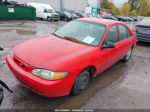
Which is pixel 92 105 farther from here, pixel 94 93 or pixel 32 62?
pixel 32 62

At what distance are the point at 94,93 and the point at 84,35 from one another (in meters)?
1.44

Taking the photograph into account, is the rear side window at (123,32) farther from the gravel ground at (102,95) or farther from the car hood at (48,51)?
the car hood at (48,51)

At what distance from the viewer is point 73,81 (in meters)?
2.77

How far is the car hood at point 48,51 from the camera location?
2.61 metres

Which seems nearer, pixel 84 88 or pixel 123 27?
pixel 84 88

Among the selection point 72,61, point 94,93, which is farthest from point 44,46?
point 94,93

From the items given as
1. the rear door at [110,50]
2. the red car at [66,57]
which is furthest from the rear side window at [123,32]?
the rear door at [110,50]

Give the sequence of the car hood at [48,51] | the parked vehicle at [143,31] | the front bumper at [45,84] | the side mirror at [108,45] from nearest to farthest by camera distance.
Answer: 1. the front bumper at [45,84]
2. the car hood at [48,51]
3. the side mirror at [108,45]
4. the parked vehicle at [143,31]

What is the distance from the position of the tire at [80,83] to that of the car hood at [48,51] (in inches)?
19.1

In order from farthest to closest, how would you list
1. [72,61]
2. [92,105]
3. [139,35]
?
[139,35] < [92,105] < [72,61]

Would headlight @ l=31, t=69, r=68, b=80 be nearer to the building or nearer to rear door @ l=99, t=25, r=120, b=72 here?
rear door @ l=99, t=25, r=120, b=72

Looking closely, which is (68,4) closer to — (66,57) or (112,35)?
(112,35)

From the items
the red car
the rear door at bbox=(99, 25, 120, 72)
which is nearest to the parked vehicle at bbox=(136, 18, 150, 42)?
the red car

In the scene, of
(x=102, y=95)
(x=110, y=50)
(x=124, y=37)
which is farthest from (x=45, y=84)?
(x=124, y=37)
